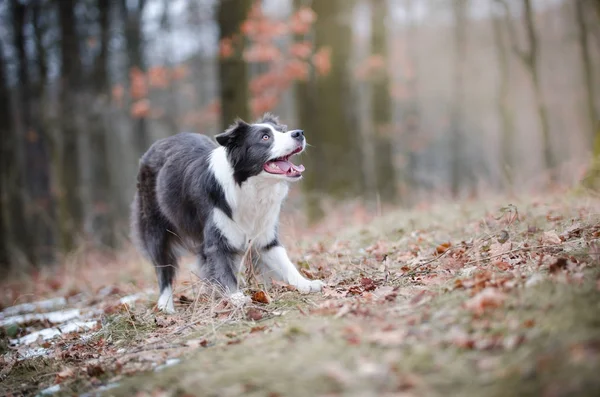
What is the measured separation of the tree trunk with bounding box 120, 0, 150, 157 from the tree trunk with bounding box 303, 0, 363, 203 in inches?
254

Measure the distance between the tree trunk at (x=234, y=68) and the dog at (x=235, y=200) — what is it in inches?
144

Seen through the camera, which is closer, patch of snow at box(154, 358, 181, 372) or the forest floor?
the forest floor

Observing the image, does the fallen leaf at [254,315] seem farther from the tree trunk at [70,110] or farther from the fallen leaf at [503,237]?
the tree trunk at [70,110]

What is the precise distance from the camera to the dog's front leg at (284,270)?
477cm

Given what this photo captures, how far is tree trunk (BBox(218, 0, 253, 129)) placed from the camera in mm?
9367

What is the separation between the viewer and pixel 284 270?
5.10m

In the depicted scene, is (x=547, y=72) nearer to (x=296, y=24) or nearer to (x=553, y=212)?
(x=296, y=24)

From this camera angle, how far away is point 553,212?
19.6ft

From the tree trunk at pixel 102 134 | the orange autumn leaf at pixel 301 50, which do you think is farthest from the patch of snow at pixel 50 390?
the tree trunk at pixel 102 134

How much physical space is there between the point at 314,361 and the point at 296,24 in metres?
10.6

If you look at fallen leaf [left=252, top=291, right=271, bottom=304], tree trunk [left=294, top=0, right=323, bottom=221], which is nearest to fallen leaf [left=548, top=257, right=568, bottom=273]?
fallen leaf [left=252, top=291, right=271, bottom=304]

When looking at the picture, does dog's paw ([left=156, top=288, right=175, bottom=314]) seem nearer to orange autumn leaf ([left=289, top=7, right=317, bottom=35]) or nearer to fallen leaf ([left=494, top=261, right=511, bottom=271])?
fallen leaf ([left=494, top=261, right=511, bottom=271])

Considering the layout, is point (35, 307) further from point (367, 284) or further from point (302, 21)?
point (302, 21)

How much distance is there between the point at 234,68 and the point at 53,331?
5500 mm
